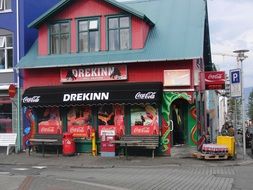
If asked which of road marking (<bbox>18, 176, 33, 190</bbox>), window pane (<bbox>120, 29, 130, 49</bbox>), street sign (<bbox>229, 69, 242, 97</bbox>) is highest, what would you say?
window pane (<bbox>120, 29, 130, 49</bbox>)

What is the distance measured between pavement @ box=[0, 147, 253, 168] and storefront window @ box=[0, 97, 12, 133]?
2.96 metres

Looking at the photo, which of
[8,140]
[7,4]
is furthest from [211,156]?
[7,4]

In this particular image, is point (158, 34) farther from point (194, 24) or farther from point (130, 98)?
point (130, 98)

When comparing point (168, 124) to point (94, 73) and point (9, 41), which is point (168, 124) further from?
point (9, 41)

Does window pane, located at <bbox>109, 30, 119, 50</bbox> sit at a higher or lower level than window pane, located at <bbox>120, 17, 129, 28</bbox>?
lower

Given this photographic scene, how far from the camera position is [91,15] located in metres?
24.6

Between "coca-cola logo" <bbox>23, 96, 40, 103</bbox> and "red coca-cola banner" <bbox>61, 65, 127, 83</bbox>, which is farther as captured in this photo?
"coca-cola logo" <bbox>23, 96, 40, 103</bbox>

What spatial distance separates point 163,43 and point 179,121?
3.68 metres

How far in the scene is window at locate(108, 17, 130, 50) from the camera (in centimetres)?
2411

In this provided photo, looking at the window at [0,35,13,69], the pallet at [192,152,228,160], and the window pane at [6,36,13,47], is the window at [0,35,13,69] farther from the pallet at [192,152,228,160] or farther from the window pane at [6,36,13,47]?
the pallet at [192,152,228,160]

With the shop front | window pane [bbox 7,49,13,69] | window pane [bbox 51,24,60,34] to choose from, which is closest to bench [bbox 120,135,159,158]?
the shop front

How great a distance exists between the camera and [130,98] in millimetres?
22547

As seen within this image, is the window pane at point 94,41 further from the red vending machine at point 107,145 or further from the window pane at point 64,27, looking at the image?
the red vending machine at point 107,145

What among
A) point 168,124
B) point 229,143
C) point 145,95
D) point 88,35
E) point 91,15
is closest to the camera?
point 229,143
